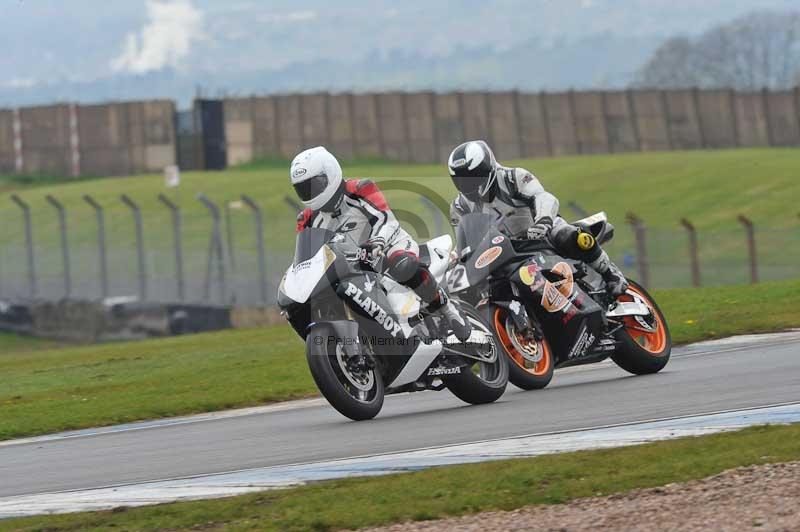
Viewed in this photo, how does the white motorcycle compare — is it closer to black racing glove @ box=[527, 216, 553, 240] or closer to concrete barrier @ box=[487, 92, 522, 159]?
black racing glove @ box=[527, 216, 553, 240]

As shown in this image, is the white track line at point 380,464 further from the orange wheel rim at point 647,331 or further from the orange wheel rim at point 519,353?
the orange wheel rim at point 647,331

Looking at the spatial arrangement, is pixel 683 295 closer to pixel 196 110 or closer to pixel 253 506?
pixel 253 506

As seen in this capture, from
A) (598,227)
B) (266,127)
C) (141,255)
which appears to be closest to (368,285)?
(598,227)

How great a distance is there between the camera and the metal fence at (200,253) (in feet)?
98.2

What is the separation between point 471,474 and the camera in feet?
28.1

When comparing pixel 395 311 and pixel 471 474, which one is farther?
pixel 395 311

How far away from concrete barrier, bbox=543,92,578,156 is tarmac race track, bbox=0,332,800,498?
47671 mm

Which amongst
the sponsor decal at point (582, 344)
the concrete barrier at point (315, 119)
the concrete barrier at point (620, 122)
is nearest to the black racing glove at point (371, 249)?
the sponsor decal at point (582, 344)

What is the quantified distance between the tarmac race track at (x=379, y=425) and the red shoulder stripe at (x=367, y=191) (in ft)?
5.17

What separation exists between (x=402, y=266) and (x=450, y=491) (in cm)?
357

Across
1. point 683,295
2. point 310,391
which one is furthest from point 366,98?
point 310,391

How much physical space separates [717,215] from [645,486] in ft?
105

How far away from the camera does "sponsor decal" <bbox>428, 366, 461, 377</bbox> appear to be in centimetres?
1180

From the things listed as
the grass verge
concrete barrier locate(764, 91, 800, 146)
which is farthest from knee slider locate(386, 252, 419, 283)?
concrete barrier locate(764, 91, 800, 146)
